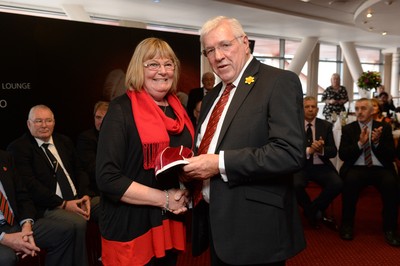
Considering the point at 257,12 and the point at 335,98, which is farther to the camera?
the point at 257,12

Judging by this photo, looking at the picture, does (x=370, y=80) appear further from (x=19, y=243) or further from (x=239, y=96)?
(x=19, y=243)

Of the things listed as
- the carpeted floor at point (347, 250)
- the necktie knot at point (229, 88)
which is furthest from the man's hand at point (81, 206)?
the necktie knot at point (229, 88)

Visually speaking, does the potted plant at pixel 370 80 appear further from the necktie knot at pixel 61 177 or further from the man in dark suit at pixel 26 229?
the man in dark suit at pixel 26 229

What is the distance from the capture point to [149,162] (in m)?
1.59

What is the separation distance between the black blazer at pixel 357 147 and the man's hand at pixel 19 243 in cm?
324

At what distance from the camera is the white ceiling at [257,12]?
23.9 feet

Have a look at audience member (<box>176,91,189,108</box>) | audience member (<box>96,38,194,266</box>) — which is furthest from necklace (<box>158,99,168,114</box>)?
audience member (<box>176,91,189,108</box>)

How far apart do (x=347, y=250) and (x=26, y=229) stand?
2.92m

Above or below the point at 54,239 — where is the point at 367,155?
above

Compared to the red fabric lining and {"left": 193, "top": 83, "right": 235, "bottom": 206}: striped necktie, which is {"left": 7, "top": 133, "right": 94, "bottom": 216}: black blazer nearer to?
the red fabric lining

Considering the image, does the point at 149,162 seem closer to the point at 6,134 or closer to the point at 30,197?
the point at 30,197

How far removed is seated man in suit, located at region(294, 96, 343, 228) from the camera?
154 inches

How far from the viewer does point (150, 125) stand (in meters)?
1.60

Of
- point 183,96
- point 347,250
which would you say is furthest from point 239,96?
point 183,96
